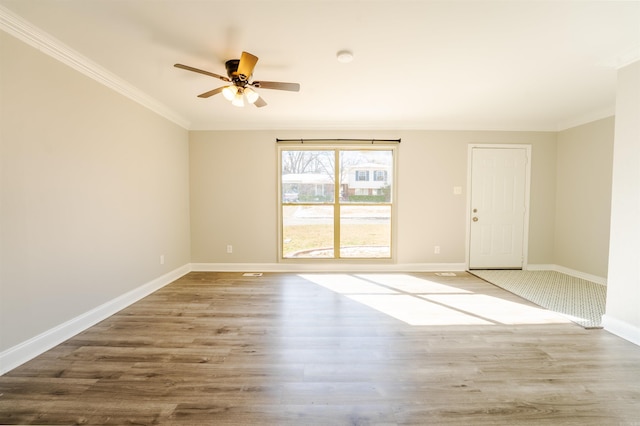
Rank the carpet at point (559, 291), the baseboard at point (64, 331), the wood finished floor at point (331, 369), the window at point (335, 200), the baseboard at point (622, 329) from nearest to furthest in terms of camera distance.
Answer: the wood finished floor at point (331, 369) → the baseboard at point (64, 331) → the baseboard at point (622, 329) → the carpet at point (559, 291) → the window at point (335, 200)

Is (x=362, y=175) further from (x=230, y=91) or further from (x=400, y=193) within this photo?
(x=230, y=91)

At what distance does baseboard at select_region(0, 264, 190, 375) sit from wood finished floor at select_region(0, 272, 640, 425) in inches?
3.2

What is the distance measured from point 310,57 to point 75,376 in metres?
3.07

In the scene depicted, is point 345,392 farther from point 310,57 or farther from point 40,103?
point 40,103

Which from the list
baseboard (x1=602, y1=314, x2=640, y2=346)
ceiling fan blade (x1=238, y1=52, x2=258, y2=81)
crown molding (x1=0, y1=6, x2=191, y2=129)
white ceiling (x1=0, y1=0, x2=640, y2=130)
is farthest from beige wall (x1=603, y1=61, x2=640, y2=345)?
crown molding (x1=0, y1=6, x2=191, y2=129)

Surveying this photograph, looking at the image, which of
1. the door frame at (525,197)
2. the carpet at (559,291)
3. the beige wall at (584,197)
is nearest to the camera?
the carpet at (559,291)

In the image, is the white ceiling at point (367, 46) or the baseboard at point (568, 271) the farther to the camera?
the baseboard at point (568, 271)

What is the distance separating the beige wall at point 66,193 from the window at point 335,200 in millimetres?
2051

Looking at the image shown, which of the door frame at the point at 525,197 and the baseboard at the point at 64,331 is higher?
the door frame at the point at 525,197

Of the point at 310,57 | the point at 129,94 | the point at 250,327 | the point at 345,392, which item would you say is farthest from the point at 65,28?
the point at 345,392

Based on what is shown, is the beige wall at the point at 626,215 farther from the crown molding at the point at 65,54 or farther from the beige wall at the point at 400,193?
the crown molding at the point at 65,54

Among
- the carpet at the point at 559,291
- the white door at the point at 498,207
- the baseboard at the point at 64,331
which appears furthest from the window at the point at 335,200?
the baseboard at the point at 64,331

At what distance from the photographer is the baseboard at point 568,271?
382cm

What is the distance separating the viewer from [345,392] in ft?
5.48
